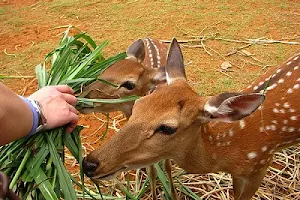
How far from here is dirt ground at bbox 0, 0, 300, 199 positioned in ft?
18.6

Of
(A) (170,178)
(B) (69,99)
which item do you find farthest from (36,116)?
(A) (170,178)

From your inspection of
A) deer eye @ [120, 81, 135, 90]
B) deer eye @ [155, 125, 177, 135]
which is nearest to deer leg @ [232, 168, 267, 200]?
deer eye @ [155, 125, 177, 135]

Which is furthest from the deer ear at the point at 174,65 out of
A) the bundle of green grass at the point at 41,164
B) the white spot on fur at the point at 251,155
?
the white spot on fur at the point at 251,155

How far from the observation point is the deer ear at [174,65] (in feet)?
10.2

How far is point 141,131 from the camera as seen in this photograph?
2652mm

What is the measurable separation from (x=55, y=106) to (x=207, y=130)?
123cm

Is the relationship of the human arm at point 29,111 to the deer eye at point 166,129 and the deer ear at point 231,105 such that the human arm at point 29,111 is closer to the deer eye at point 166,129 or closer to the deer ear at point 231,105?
the deer eye at point 166,129

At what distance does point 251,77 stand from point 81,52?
2.63m

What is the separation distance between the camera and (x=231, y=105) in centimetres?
268

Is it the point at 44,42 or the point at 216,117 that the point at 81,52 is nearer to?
the point at 216,117

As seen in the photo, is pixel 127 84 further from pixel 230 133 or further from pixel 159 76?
pixel 230 133

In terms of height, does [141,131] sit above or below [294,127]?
above

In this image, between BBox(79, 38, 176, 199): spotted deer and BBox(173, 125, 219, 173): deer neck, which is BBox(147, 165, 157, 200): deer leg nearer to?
BBox(79, 38, 176, 199): spotted deer

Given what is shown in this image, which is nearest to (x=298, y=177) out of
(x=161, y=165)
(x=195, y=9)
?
(x=161, y=165)
